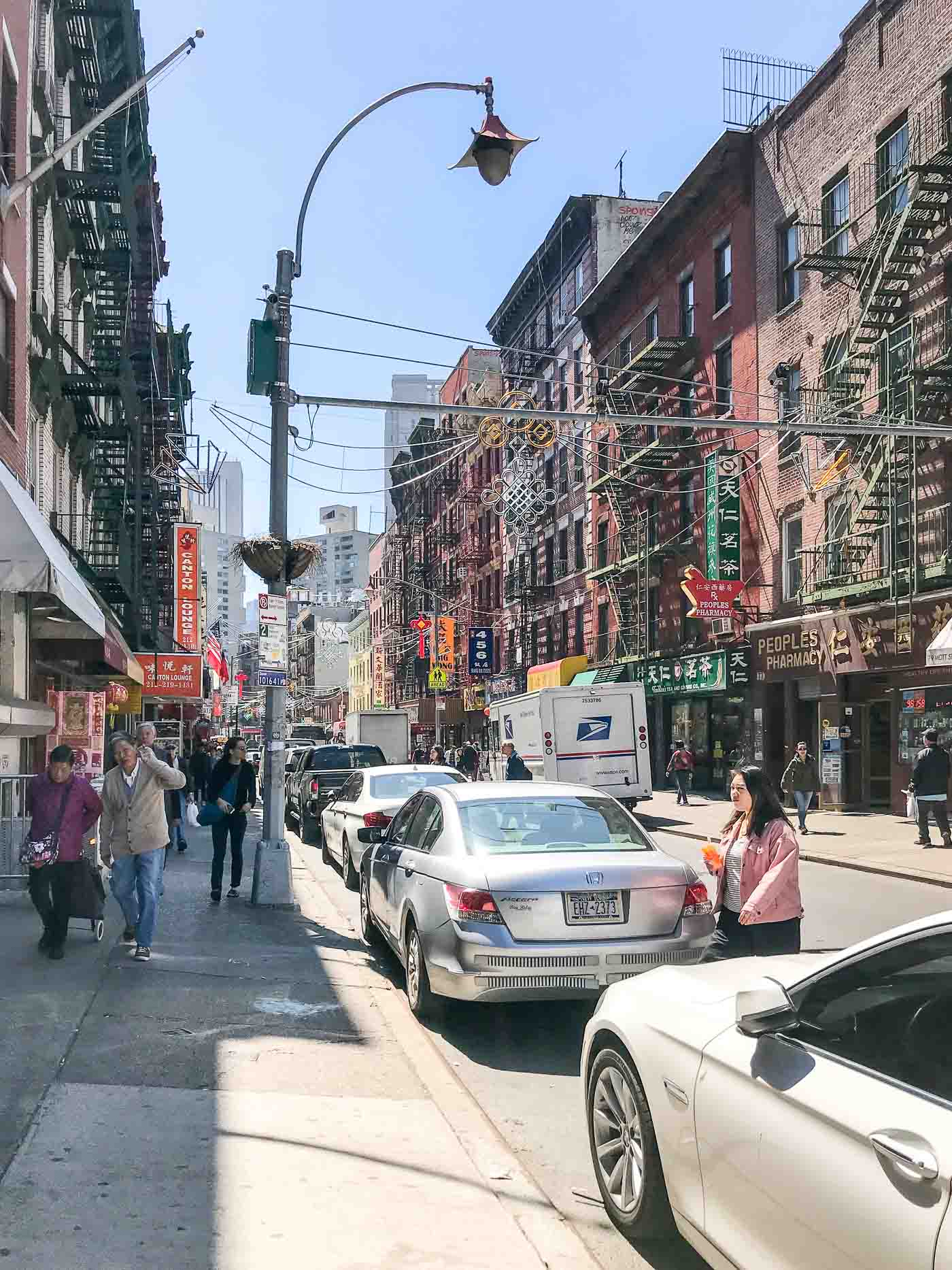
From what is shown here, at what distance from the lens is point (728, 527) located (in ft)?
104

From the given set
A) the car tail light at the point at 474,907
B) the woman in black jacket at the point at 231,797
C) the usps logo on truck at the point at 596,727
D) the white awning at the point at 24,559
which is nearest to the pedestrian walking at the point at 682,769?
the usps logo on truck at the point at 596,727

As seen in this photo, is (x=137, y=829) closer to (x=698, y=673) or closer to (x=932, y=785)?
(x=932, y=785)

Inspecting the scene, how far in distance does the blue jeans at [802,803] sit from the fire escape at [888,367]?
4.28 meters

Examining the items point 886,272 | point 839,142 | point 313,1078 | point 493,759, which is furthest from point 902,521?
point 313,1078

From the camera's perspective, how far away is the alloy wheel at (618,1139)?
4.33 meters

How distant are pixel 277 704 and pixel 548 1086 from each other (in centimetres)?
770

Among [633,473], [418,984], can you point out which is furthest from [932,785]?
[633,473]

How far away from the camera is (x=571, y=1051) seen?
7281mm

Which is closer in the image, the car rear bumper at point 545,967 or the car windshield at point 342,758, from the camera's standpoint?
the car rear bumper at point 545,967

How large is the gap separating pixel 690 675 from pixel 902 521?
1101 centimetres

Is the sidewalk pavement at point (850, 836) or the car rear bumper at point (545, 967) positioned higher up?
the car rear bumper at point (545, 967)

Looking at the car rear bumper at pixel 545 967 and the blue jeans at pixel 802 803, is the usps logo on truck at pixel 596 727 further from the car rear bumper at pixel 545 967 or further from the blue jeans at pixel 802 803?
the car rear bumper at pixel 545 967

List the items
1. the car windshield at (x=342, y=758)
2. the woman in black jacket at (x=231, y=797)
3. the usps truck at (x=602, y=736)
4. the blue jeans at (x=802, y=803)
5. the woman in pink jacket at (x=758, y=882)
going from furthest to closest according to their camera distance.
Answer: the usps truck at (x=602, y=736)
the car windshield at (x=342, y=758)
the blue jeans at (x=802, y=803)
the woman in black jacket at (x=231, y=797)
the woman in pink jacket at (x=758, y=882)

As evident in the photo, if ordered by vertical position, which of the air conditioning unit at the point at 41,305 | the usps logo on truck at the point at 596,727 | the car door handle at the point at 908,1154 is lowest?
the car door handle at the point at 908,1154
